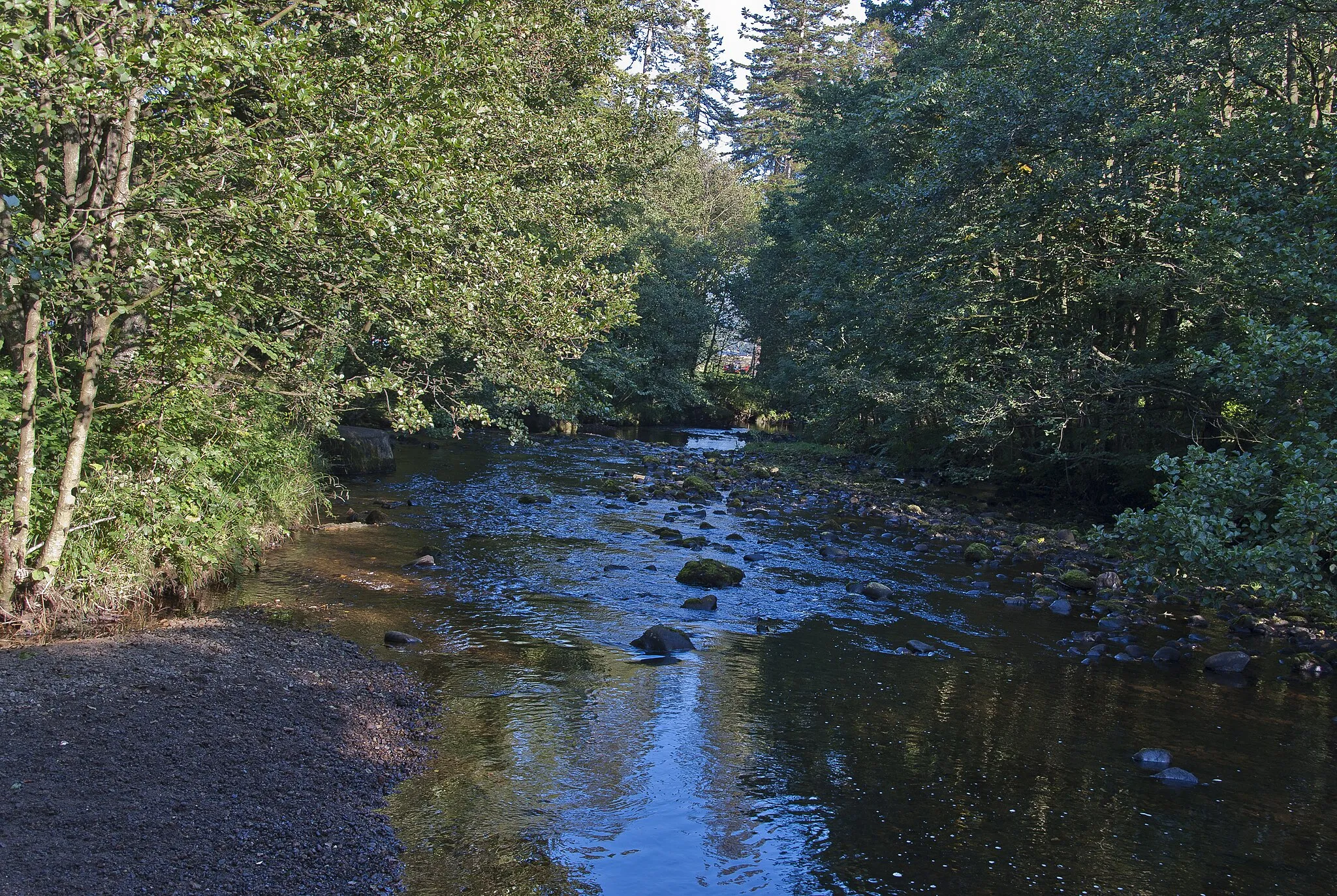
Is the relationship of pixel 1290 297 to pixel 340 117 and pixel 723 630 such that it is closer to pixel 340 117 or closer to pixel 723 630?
pixel 723 630

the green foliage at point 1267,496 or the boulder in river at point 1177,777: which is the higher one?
the green foliage at point 1267,496

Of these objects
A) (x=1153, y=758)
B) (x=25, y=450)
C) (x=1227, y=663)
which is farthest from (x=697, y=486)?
(x=25, y=450)

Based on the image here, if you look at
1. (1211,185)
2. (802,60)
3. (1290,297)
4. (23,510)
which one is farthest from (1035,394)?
(802,60)

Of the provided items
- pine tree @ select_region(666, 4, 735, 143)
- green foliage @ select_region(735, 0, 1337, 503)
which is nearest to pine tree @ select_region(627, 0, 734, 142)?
pine tree @ select_region(666, 4, 735, 143)

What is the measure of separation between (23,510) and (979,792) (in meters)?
8.26

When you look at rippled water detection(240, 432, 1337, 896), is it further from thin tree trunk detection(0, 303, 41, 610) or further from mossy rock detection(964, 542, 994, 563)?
thin tree trunk detection(0, 303, 41, 610)

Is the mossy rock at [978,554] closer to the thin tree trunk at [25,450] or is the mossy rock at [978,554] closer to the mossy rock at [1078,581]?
the mossy rock at [1078,581]

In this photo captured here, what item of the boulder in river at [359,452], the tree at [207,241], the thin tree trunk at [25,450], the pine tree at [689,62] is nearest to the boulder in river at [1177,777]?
the tree at [207,241]

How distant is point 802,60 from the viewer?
201ft

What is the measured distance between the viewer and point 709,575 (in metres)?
12.8

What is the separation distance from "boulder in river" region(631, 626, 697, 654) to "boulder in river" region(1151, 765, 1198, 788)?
4679 millimetres

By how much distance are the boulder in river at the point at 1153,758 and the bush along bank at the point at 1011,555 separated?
2.10 m

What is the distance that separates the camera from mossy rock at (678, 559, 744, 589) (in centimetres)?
1279

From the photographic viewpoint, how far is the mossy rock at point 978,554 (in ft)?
50.2
